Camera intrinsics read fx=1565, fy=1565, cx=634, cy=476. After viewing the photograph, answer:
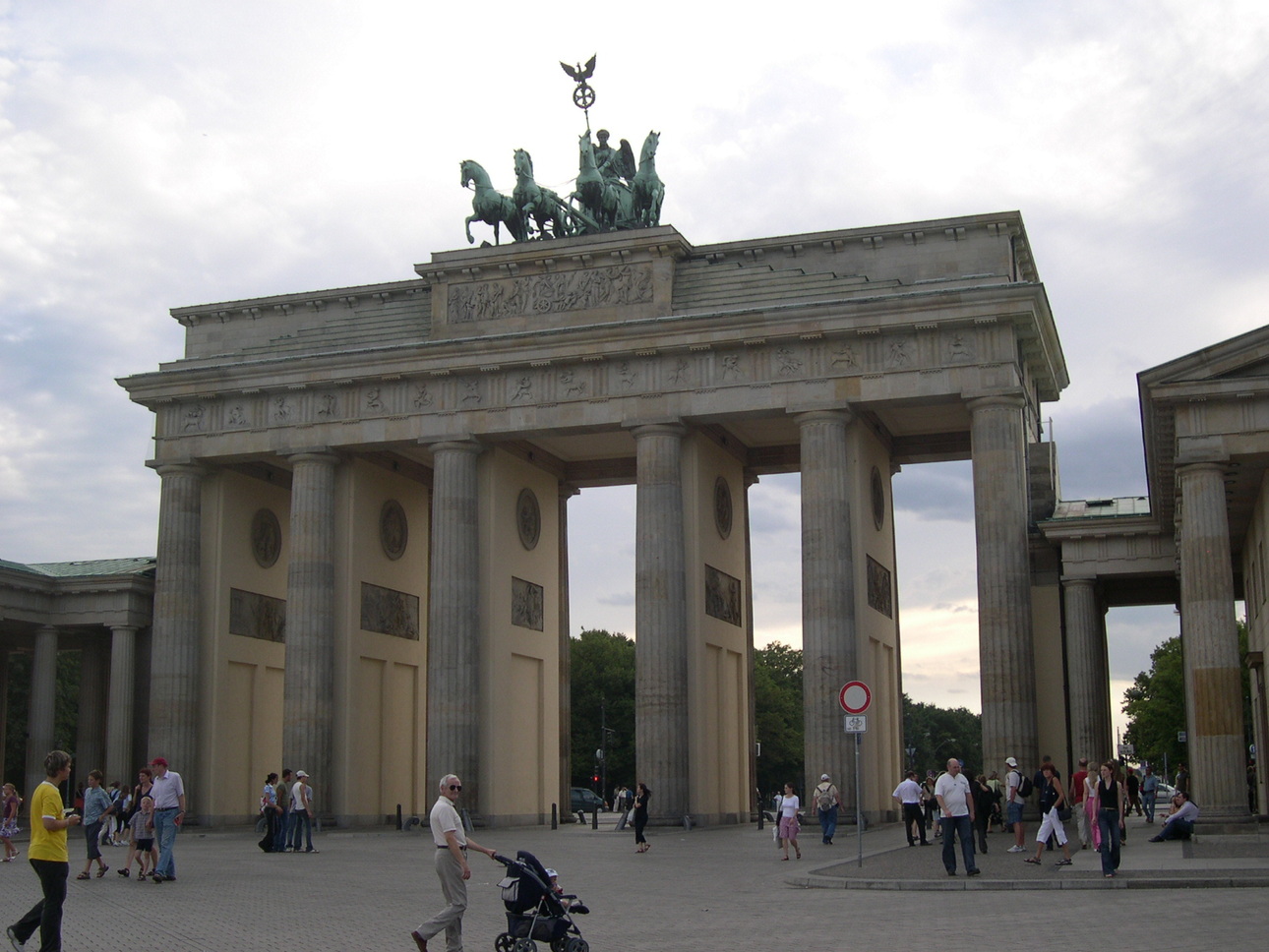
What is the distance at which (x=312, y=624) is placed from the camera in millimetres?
47500

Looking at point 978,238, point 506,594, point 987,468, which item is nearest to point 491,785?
point 506,594

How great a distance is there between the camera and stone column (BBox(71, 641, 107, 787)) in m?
55.3

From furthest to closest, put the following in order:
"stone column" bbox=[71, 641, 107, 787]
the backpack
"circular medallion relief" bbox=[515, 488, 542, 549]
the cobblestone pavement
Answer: "stone column" bbox=[71, 641, 107, 787], "circular medallion relief" bbox=[515, 488, 542, 549], the backpack, the cobblestone pavement

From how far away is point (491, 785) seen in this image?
46219 millimetres

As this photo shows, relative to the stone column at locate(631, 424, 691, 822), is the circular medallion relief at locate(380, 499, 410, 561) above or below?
above

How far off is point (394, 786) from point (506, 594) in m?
7.97

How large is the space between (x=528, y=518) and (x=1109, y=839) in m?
31.1

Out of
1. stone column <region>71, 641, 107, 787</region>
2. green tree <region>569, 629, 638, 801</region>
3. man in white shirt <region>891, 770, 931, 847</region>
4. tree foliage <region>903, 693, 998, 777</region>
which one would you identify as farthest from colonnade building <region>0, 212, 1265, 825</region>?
tree foliage <region>903, 693, 998, 777</region>

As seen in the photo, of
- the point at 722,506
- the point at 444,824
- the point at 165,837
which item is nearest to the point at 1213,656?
the point at 444,824

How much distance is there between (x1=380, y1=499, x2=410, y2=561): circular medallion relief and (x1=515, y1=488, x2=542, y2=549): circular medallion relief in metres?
4.66

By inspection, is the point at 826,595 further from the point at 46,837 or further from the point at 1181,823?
the point at 46,837

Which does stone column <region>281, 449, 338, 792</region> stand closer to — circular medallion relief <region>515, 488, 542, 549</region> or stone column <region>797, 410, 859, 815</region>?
circular medallion relief <region>515, 488, 542, 549</region>

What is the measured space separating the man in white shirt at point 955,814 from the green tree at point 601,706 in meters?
78.4

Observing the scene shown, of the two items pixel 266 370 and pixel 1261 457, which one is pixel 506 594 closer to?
pixel 266 370
